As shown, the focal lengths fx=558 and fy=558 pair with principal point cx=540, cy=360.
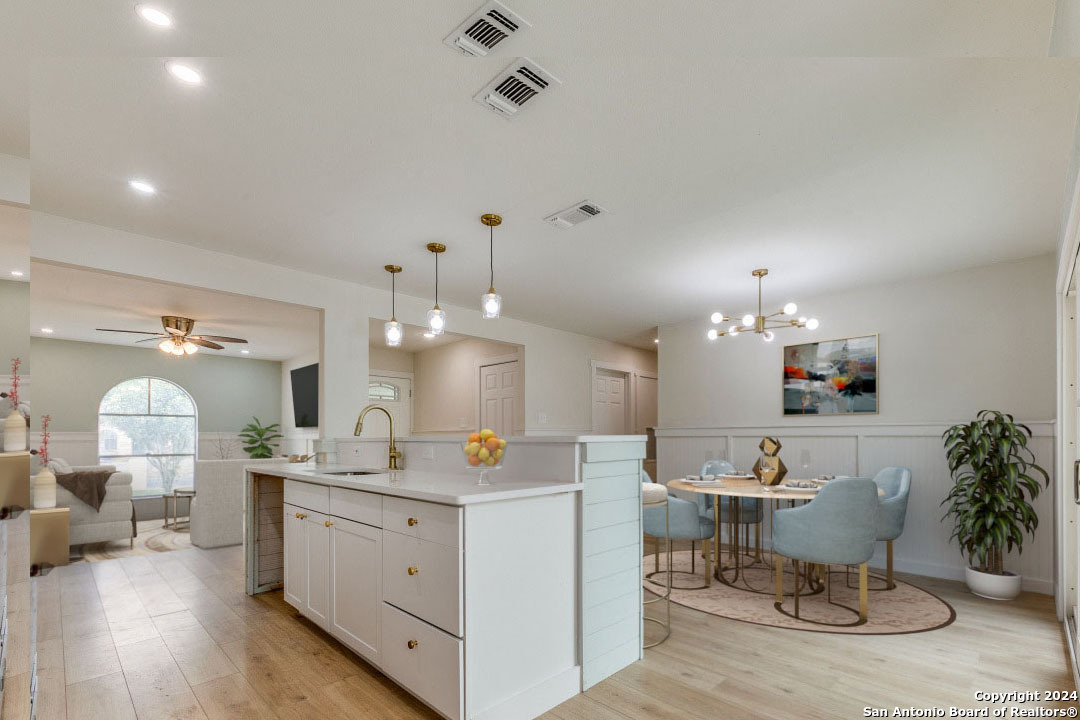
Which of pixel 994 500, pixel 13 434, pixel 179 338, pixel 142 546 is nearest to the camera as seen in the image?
pixel 13 434

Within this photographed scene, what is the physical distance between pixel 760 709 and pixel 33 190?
4.45 meters

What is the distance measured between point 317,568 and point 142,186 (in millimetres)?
2271

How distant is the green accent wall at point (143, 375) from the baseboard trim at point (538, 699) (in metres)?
7.79

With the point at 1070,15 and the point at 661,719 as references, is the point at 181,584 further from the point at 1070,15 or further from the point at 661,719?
the point at 1070,15

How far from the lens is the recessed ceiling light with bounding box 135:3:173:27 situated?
171 centimetres

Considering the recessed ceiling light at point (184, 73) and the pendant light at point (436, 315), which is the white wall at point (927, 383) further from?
the recessed ceiling light at point (184, 73)

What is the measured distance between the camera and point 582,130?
8.01ft

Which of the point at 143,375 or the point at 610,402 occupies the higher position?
the point at 143,375

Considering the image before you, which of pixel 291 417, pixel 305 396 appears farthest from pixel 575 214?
pixel 291 417

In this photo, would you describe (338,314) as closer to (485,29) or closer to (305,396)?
(485,29)

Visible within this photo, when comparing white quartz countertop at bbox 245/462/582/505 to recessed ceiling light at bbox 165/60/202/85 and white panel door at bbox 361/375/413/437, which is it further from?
white panel door at bbox 361/375/413/437

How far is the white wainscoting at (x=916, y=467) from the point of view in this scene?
402cm

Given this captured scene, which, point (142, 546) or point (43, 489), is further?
point (142, 546)

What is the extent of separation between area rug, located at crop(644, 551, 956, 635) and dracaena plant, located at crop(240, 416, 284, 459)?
7.49 metres
